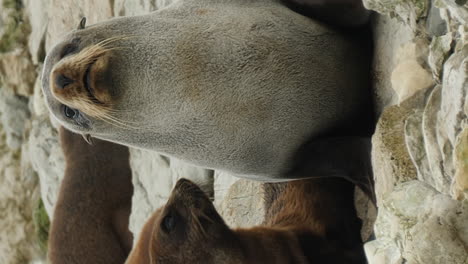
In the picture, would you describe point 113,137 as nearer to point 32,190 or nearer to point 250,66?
point 250,66

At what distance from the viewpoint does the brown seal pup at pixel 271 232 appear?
2230 mm

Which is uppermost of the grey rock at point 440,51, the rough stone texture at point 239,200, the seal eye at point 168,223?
the grey rock at point 440,51

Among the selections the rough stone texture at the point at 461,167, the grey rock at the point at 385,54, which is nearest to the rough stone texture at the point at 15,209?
the grey rock at the point at 385,54

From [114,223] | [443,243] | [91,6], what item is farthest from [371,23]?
[91,6]

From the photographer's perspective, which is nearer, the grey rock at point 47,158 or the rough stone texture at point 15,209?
the grey rock at point 47,158

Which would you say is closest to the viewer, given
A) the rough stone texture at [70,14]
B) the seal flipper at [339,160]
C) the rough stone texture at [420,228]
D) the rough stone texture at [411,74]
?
the rough stone texture at [420,228]

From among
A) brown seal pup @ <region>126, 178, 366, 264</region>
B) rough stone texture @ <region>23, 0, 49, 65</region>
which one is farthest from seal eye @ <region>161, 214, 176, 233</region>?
rough stone texture @ <region>23, 0, 49, 65</region>

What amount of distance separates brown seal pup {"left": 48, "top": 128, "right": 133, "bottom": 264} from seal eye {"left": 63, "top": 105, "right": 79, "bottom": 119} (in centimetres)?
166

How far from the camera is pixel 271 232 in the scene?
2.49m

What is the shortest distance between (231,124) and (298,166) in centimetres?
32

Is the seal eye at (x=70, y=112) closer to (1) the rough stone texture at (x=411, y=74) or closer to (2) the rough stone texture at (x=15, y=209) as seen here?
(1) the rough stone texture at (x=411, y=74)

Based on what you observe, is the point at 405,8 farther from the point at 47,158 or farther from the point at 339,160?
the point at 47,158

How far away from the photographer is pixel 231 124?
228 cm

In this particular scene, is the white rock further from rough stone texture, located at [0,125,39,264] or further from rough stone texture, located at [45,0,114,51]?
rough stone texture, located at [0,125,39,264]
